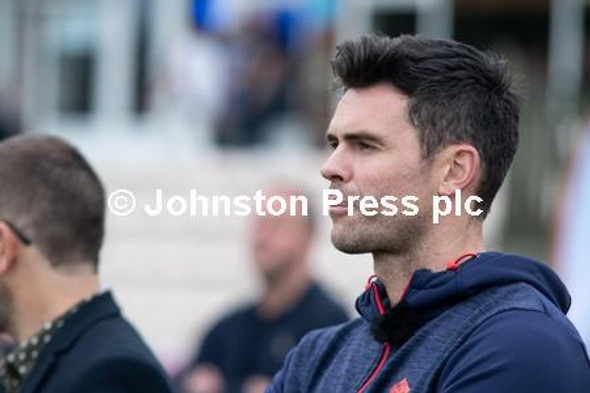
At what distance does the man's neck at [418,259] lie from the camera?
3850 mm

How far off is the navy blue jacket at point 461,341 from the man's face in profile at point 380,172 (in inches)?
5.0

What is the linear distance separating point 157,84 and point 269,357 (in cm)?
780

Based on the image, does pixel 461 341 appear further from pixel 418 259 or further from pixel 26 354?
pixel 26 354

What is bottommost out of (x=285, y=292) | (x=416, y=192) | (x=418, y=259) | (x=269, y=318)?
(x=269, y=318)

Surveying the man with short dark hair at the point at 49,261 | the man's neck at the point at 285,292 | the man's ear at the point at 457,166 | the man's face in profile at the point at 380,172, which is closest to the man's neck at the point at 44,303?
the man with short dark hair at the point at 49,261

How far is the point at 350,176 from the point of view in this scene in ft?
12.7

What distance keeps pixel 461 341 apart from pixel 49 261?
1520 mm

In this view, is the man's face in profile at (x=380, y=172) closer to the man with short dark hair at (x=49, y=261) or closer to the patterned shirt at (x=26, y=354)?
the man with short dark hair at (x=49, y=261)

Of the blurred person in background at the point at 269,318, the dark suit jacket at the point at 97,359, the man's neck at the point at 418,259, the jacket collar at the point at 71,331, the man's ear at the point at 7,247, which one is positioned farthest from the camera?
the blurred person in background at the point at 269,318

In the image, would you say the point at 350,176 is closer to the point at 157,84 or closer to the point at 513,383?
the point at 513,383

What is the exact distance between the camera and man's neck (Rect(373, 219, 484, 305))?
3.85 m

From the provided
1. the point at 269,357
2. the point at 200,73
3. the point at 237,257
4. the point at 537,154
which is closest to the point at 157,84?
the point at 200,73

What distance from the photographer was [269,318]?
308 inches

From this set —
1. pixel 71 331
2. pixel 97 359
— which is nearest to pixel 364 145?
pixel 97 359
